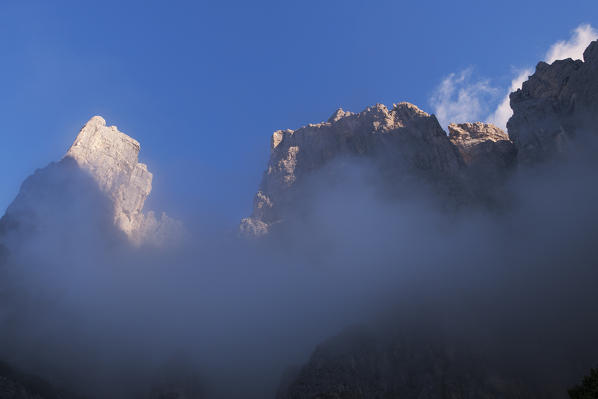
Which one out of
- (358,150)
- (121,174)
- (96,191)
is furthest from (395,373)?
(121,174)

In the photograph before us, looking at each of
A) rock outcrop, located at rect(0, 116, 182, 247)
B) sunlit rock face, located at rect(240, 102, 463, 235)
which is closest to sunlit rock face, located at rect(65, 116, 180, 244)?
rock outcrop, located at rect(0, 116, 182, 247)

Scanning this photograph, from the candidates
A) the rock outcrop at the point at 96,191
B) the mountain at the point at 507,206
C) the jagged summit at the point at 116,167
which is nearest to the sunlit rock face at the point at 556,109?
the mountain at the point at 507,206

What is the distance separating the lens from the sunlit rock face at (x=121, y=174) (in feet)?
378

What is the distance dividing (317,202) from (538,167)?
50.0 m

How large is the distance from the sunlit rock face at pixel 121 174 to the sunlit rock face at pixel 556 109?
330 ft

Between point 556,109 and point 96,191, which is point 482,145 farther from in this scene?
point 96,191

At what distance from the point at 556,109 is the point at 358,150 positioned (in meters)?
44.5

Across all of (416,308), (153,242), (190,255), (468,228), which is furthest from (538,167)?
(153,242)

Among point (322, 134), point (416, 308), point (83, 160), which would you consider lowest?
point (416, 308)

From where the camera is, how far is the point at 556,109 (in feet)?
267

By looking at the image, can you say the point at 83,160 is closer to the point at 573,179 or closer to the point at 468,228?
the point at 468,228

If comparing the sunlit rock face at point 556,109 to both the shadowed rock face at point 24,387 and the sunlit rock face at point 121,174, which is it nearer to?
the shadowed rock face at point 24,387

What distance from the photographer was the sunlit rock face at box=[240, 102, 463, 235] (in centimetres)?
9294

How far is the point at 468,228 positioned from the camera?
81.8 metres
